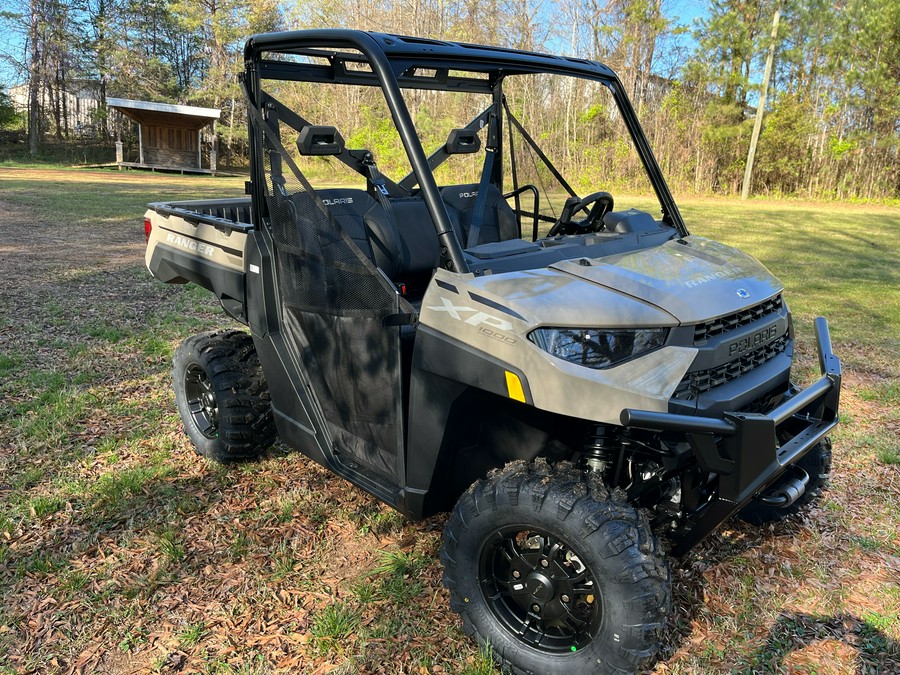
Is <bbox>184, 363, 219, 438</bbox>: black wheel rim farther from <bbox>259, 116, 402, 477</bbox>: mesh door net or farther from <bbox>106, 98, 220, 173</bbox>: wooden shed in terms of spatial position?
<bbox>106, 98, 220, 173</bbox>: wooden shed

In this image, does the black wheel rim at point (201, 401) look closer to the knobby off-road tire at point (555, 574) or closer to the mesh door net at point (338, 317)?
the mesh door net at point (338, 317)

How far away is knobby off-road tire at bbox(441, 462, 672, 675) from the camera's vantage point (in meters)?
2.14

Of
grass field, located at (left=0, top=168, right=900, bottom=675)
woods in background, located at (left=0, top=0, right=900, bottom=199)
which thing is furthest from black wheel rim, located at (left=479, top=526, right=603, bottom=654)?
woods in background, located at (left=0, top=0, right=900, bottom=199)

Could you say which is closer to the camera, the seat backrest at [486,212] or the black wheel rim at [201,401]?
the seat backrest at [486,212]

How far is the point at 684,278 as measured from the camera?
97.3 inches

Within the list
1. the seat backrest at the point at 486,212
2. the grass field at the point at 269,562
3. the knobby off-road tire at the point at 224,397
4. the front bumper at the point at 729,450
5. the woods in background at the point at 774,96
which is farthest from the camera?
the woods in background at the point at 774,96

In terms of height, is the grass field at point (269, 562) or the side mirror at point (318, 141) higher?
the side mirror at point (318, 141)

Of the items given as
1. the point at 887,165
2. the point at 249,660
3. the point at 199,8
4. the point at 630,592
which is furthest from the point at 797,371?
the point at 199,8

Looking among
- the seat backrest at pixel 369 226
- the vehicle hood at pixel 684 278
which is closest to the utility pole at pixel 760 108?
the vehicle hood at pixel 684 278

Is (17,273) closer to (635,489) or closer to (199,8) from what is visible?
(635,489)

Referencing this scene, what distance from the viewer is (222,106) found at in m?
35.0

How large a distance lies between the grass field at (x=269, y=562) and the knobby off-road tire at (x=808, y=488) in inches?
2.8

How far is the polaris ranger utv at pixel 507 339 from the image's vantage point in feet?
7.11

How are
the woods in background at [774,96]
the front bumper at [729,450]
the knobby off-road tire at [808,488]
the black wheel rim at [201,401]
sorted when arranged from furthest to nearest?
Answer: the woods in background at [774,96] < the black wheel rim at [201,401] < the knobby off-road tire at [808,488] < the front bumper at [729,450]
